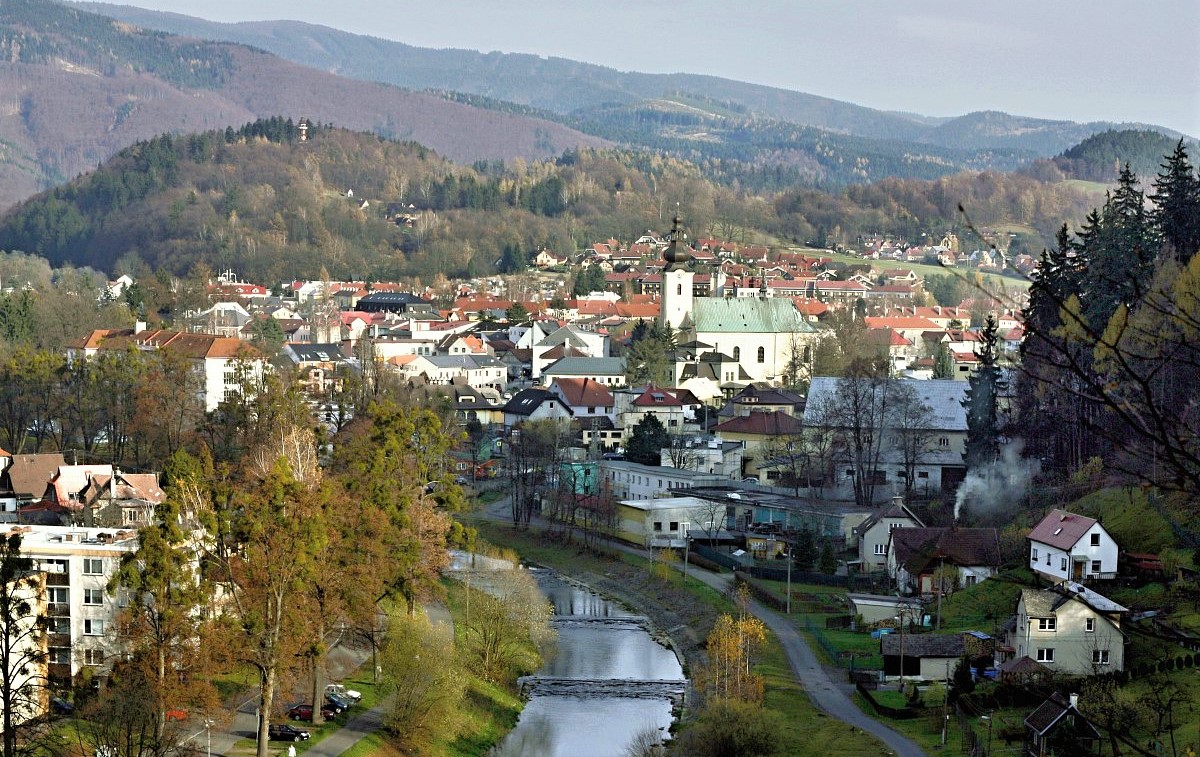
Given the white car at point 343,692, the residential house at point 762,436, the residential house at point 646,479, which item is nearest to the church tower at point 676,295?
the residential house at point 762,436

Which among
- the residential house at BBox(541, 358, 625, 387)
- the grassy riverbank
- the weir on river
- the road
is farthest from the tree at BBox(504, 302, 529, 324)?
the road

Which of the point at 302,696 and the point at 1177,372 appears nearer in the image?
the point at 302,696

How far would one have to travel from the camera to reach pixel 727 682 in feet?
76.8

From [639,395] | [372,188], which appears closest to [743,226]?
[372,188]

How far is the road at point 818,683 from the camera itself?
20719 mm

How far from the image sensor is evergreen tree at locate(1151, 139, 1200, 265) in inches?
1275

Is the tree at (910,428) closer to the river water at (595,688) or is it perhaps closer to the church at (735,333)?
the river water at (595,688)

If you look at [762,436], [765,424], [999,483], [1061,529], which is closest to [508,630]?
[1061,529]

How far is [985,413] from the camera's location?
1448 inches

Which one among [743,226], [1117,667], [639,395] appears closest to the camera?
[1117,667]

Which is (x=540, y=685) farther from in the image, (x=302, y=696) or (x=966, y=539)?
(x=966, y=539)

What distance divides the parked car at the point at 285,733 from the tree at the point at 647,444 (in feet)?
77.5

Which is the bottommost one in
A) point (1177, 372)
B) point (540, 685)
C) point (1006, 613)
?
point (540, 685)

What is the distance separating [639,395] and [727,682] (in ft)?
97.9
